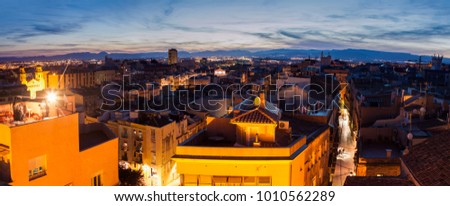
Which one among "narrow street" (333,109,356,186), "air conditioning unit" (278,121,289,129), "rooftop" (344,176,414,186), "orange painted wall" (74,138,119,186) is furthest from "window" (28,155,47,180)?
"narrow street" (333,109,356,186)

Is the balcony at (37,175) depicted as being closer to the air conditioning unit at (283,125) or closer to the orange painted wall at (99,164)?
the orange painted wall at (99,164)

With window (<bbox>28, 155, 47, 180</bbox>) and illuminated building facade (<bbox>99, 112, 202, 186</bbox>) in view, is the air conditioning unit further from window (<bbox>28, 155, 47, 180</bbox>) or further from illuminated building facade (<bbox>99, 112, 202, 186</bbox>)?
illuminated building facade (<bbox>99, 112, 202, 186</bbox>)

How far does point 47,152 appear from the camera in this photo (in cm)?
361

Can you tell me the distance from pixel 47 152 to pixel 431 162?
3.05 m

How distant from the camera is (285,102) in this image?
303 inches

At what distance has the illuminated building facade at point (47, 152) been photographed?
131 inches

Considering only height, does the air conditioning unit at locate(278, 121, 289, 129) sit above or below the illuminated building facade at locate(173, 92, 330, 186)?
above

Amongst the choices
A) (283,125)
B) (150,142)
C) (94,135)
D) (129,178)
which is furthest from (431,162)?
(150,142)

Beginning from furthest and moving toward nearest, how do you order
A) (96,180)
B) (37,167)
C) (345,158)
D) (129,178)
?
(345,158), (129,178), (96,180), (37,167)

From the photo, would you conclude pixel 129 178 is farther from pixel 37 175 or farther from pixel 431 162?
pixel 431 162

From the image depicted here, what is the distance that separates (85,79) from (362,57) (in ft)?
69.6

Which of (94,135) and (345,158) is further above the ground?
(94,135)

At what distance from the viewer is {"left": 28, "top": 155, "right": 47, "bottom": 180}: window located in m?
3.50
